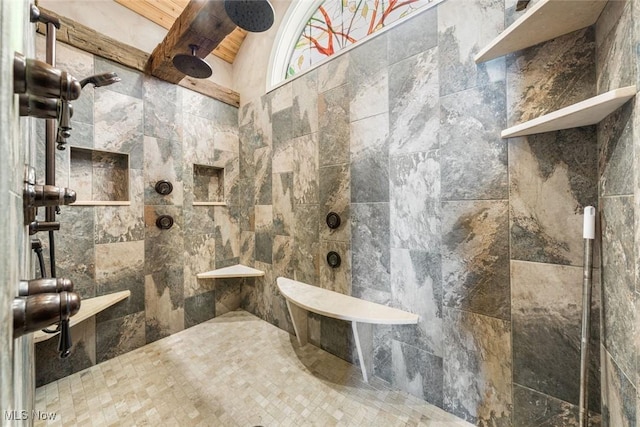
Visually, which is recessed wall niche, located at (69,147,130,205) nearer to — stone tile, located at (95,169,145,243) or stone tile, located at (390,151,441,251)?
stone tile, located at (95,169,145,243)

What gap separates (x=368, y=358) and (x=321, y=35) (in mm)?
2849

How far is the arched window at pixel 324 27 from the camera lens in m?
1.76

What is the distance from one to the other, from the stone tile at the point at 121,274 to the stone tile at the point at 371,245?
74.9 inches

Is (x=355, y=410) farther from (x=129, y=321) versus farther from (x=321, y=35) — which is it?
(x=321, y=35)

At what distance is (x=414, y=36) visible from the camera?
1496 mm

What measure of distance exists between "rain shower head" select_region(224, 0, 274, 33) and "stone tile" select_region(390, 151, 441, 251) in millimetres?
1112

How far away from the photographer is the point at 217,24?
159 cm

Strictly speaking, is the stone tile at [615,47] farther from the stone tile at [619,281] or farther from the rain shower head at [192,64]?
the rain shower head at [192,64]

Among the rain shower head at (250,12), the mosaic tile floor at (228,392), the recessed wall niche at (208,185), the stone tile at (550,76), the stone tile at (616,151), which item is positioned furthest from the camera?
the recessed wall niche at (208,185)

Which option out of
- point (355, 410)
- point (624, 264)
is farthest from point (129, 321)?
point (624, 264)

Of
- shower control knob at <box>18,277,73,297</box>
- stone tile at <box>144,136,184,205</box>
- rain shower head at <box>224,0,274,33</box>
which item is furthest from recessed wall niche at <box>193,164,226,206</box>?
shower control knob at <box>18,277,73,297</box>

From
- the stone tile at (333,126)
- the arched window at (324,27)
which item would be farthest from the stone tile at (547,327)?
the arched window at (324,27)

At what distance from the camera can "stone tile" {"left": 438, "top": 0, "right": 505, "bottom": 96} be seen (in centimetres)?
123

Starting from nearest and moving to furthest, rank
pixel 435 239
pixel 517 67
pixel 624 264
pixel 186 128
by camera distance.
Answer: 1. pixel 624 264
2. pixel 517 67
3. pixel 435 239
4. pixel 186 128
